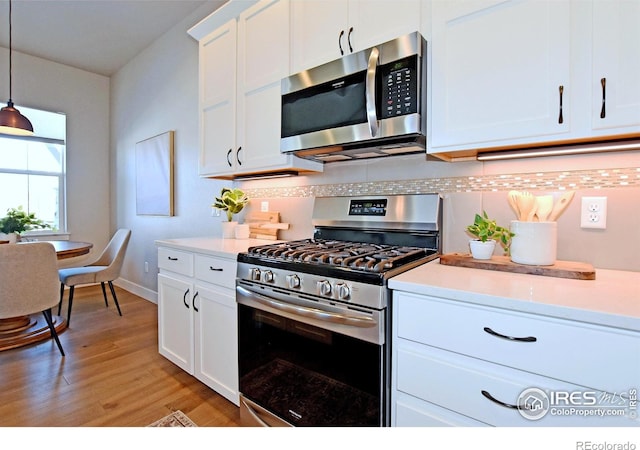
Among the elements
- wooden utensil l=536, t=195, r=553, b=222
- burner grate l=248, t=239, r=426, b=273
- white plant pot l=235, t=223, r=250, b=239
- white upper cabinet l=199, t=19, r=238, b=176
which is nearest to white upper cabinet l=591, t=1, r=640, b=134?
wooden utensil l=536, t=195, r=553, b=222

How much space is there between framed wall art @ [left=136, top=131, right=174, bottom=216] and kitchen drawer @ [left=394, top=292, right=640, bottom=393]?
10.3 ft

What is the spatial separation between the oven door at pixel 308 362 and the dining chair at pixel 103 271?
2.39 m

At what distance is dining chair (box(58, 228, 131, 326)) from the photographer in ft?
10.1

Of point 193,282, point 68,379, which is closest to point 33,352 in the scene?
point 68,379

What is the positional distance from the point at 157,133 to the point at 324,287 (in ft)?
11.1

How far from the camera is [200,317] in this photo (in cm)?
189

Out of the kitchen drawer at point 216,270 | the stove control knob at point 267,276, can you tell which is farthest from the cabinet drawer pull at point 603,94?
the kitchen drawer at point 216,270

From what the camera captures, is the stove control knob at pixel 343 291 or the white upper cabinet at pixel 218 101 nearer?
the stove control knob at pixel 343 291

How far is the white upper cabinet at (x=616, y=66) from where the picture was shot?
957 mm

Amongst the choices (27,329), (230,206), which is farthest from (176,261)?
(27,329)

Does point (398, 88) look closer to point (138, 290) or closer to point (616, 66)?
point (616, 66)

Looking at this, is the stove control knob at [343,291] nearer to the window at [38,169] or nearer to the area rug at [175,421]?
the area rug at [175,421]

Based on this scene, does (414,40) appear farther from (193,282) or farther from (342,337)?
(193,282)

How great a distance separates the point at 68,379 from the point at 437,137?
265cm
